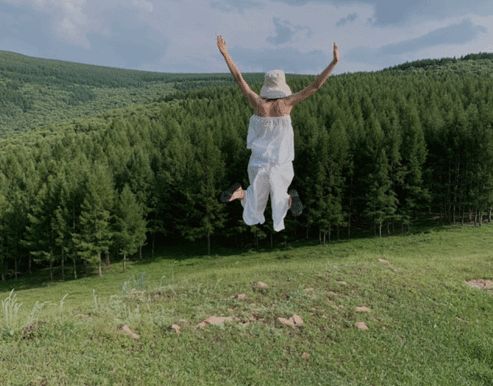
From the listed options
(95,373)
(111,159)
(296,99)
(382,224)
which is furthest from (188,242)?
(296,99)

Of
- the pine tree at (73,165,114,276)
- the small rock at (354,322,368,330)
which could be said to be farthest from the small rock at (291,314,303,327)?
the pine tree at (73,165,114,276)

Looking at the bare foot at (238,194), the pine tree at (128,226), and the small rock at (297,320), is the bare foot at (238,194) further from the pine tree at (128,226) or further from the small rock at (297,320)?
the pine tree at (128,226)

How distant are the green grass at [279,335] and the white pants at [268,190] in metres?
6.86

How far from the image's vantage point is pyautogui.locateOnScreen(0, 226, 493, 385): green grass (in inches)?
454

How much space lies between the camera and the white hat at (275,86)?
17.7 feet

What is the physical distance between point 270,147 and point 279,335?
9688 millimetres

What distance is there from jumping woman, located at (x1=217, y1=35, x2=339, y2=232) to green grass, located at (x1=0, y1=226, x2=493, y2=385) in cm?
696

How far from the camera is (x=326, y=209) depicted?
56281mm

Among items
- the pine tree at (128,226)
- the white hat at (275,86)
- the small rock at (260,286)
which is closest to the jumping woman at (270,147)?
the white hat at (275,86)

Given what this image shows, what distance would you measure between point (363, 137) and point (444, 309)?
45.4 meters

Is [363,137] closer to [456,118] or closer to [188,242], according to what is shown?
→ [456,118]

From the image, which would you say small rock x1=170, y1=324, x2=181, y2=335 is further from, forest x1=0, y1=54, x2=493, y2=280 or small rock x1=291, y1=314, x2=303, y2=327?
forest x1=0, y1=54, x2=493, y2=280

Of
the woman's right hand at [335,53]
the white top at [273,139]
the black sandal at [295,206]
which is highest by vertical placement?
the woman's right hand at [335,53]

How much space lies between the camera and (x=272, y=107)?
214 inches
